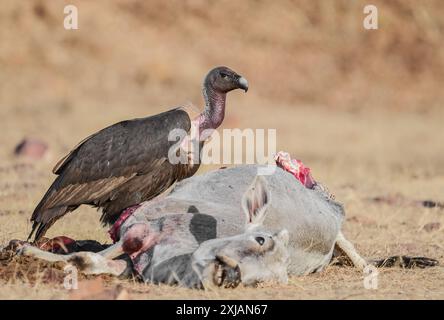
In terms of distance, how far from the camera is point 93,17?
22.9 m

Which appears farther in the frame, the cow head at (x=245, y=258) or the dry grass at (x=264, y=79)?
the dry grass at (x=264, y=79)

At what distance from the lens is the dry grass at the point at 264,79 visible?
548 inches

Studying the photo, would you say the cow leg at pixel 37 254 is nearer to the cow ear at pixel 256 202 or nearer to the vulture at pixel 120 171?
the vulture at pixel 120 171

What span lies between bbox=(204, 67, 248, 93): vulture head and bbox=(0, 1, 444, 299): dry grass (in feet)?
8.95

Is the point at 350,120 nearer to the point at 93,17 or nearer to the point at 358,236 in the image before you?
the point at 93,17

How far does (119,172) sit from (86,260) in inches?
49.0

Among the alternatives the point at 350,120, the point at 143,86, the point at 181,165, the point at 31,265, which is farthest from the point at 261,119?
the point at 31,265

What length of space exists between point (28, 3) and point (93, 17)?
1.59 m

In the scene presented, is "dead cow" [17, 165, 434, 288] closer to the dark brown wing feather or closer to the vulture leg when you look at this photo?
the vulture leg

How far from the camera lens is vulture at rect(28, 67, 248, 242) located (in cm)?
670

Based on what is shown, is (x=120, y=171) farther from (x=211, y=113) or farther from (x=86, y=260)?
(x=86, y=260)

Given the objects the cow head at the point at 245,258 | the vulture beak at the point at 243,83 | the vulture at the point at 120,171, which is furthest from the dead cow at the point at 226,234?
the vulture beak at the point at 243,83

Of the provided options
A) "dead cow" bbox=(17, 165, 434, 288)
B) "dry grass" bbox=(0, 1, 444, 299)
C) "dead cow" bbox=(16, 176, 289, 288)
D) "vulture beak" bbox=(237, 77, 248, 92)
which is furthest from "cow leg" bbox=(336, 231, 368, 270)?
"dry grass" bbox=(0, 1, 444, 299)

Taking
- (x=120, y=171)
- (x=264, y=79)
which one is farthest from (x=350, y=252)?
(x=264, y=79)
